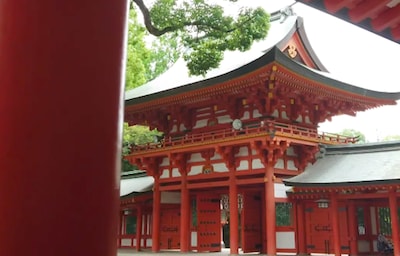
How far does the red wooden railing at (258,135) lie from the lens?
15734 millimetres

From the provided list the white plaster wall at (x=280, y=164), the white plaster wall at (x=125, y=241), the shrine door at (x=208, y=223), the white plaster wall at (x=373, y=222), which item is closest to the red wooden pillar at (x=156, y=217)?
the shrine door at (x=208, y=223)

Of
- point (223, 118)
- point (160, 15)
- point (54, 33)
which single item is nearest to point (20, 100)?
point (54, 33)

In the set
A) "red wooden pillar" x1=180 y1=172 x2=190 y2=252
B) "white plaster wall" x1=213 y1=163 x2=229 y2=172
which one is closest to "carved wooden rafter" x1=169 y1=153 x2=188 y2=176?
"red wooden pillar" x1=180 y1=172 x2=190 y2=252

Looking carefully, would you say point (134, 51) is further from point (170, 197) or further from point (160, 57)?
point (160, 57)

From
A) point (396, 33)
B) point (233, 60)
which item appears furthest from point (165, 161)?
point (396, 33)

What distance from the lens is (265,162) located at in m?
16.3

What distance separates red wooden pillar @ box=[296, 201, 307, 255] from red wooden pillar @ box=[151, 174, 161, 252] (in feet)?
21.6

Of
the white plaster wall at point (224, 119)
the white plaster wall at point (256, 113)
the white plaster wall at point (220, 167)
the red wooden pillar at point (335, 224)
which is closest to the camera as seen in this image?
the red wooden pillar at point (335, 224)

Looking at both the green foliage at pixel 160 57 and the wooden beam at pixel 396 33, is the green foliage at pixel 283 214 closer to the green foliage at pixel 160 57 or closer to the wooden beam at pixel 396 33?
the wooden beam at pixel 396 33

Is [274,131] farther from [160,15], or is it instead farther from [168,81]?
[168,81]

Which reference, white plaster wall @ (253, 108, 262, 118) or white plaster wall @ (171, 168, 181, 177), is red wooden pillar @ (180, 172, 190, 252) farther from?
white plaster wall @ (253, 108, 262, 118)

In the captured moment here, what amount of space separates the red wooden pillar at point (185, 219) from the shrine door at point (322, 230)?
5.17 metres

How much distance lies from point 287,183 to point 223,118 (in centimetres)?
456

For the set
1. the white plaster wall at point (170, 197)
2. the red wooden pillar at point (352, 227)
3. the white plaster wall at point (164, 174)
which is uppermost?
the white plaster wall at point (164, 174)
